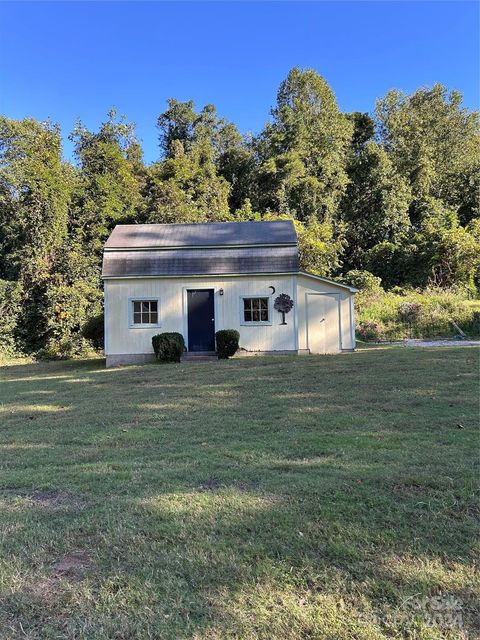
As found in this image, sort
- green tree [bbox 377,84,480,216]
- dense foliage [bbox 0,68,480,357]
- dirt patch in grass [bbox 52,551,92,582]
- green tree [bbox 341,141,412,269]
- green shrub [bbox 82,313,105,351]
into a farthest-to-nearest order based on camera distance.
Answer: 1. green tree [bbox 377,84,480,216]
2. green tree [bbox 341,141,412,269]
3. dense foliage [bbox 0,68,480,357]
4. green shrub [bbox 82,313,105,351]
5. dirt patch in grass [bbox 52,551,92,582]

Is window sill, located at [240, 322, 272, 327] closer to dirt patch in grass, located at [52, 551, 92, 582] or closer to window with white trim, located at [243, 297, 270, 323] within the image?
window with white trim, located at [243, 297, 270, 323]

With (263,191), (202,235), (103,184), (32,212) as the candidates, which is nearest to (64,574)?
(202,235)

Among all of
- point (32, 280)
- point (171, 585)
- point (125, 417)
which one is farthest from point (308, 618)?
point (32, 280)

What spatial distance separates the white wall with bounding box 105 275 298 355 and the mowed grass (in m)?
8.36

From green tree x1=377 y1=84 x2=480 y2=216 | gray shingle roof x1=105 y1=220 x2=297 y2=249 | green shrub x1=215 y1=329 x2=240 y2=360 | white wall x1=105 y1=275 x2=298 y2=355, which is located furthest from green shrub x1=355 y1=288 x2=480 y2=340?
green tree x1=377 y1=84 x2=480 y2=216

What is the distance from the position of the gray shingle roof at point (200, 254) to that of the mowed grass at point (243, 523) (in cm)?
890

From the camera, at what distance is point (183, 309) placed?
48.5ft

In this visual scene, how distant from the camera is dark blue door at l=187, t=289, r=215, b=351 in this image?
48.6 feet

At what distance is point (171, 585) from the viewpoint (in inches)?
88.1

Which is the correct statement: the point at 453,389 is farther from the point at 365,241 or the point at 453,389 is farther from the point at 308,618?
the point at 365,241

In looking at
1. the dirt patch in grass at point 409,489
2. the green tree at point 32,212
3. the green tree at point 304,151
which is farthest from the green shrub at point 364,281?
the dirt patch in grass at point 409,489

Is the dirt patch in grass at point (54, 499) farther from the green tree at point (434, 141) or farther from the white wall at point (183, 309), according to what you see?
the green tree at point (434, 141)

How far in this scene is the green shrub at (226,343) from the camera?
46.1 feet

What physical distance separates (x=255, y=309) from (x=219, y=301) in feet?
3.90
